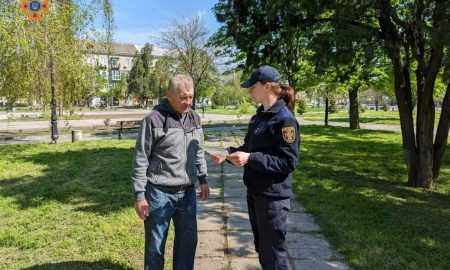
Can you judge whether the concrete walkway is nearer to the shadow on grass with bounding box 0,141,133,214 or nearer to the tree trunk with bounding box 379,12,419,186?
the shadow on grass with bounding box 0,141,133,214

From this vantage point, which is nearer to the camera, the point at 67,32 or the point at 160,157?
the point at 160,157

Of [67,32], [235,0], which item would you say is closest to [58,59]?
[67,32]

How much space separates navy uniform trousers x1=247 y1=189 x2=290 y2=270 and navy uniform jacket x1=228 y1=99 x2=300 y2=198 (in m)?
0.07

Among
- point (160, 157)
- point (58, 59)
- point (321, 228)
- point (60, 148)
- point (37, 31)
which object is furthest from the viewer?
point (60, 148)

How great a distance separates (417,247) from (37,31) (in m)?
11.0

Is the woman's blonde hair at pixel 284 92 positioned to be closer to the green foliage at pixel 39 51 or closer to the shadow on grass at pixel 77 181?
the shadow on grass at pixel 77 181

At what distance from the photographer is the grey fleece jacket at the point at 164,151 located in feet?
9.75

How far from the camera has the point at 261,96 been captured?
9.71 feet

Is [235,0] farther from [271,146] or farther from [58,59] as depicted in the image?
[271,146]

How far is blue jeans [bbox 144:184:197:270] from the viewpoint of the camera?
10.1ft

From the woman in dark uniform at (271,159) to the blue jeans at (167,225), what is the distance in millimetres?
487

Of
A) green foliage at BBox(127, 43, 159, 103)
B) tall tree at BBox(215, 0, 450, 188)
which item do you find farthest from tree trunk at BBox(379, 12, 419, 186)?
green foliage at BBox(127, 43, 159, 103)

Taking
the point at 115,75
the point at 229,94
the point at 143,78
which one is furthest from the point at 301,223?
the point at 115,75

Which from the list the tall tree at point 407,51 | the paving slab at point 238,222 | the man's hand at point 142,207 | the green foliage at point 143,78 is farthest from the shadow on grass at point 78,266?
the green foliage at point 143,78
